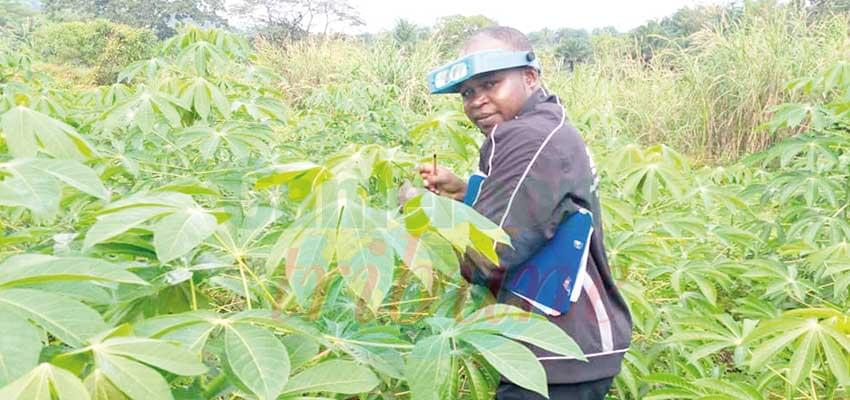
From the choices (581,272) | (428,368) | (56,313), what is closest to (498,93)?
(581,272)

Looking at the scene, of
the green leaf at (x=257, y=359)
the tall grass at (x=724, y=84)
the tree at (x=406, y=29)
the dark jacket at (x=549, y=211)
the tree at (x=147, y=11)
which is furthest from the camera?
the tree at (x=147, y=11)

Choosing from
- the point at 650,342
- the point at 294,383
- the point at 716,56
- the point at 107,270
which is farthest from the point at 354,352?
the point at 716,56

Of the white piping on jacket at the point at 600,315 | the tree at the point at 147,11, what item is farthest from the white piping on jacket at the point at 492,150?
the tree at the point at 147,11

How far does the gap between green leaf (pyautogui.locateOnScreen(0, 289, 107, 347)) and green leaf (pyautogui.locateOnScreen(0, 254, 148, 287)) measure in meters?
0.02

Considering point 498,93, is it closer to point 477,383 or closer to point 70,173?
point 477,383

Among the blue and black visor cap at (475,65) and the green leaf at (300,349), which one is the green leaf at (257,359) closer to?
the green leaf at (300,349)

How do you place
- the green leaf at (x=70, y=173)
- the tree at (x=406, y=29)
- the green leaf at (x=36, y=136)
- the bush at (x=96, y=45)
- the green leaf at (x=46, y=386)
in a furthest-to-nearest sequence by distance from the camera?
the tree at (x=406, y=29), the bush at (x=96, y=45), the green leaf at (x=36, y=136), the green leaf at (x=70, y=173), the green leaf at (x=46, y=386)

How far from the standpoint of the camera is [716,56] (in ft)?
21.5

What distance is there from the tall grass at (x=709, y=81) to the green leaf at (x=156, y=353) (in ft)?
15.5

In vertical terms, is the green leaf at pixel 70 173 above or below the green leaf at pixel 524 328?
above

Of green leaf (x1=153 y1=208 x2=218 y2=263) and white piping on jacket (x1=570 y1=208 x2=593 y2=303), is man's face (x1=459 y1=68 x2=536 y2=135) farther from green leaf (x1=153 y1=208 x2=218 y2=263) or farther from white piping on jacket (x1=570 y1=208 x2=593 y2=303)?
green leaf (x1=153 y1=208 x2=218 y2=263)

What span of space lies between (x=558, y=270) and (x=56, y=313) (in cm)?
76

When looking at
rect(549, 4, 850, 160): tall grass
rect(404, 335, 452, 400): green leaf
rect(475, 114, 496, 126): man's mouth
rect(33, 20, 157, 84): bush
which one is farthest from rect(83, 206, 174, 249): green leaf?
rect(33, 20, 157, 84): bush

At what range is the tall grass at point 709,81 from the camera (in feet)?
20.1
